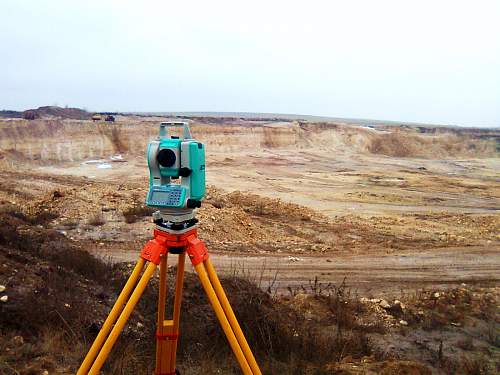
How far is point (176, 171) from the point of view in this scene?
2.52 m

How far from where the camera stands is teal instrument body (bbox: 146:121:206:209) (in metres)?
2.48

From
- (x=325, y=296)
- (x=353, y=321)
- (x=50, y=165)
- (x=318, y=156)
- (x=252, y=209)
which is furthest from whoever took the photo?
(x=318, y=156)

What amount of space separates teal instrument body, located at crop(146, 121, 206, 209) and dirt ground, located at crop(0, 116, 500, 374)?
2504 mm

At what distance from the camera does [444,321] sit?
20.9 ft

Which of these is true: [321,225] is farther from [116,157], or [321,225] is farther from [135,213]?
[116,157]

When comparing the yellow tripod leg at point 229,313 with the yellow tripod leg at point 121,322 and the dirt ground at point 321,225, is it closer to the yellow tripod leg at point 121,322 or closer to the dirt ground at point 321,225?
the yellow tripod leg at point 121,322

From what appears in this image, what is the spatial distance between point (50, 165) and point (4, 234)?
22.6m

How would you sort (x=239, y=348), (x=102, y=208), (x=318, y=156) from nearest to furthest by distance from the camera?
(x=239, y=348), (x=102, y=208), (x=318, y=156)

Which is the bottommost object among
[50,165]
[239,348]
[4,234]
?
[50,165]

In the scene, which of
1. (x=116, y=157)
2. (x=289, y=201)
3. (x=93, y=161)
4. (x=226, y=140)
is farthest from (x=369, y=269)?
(x=226, y=140)

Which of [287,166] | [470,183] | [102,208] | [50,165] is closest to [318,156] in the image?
[287,166]

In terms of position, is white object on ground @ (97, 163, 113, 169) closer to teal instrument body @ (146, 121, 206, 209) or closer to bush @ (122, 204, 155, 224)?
bush @ (122, 204, 155, 224)

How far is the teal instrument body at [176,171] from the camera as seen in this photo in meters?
2.48

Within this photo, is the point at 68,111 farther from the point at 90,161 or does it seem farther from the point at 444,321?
the point at 444,321
